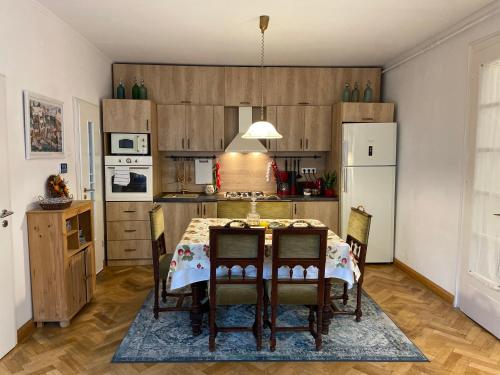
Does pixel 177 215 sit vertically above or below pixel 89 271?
above

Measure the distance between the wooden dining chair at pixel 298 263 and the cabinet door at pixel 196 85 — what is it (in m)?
3.10

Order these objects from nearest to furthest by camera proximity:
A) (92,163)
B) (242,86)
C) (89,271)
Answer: (89,271)
(92,163)
(242,86)

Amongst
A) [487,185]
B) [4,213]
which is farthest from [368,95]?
[4,213]

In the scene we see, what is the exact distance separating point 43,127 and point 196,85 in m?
2.34

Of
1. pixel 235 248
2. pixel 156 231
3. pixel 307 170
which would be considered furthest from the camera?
pixel 307 170

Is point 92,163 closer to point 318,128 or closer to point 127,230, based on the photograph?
point 127,230

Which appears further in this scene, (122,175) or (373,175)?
(373,175)

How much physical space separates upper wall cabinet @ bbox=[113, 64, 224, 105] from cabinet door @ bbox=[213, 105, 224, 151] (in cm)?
15

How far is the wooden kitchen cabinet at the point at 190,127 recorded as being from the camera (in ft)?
16.2

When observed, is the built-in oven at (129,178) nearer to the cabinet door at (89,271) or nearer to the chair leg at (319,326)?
the cabinet door at (89,271)

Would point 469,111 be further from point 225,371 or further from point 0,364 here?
point 0,364

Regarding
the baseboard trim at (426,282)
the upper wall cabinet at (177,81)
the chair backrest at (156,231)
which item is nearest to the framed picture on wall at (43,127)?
the chair backrest at (156,231)

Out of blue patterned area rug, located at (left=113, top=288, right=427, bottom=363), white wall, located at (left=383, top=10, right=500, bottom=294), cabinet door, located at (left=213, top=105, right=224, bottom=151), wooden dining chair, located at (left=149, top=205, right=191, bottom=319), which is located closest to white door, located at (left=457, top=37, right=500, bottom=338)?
white wall, located at (left=383, top=10, right=500, bottom=294)

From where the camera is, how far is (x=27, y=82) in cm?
291
